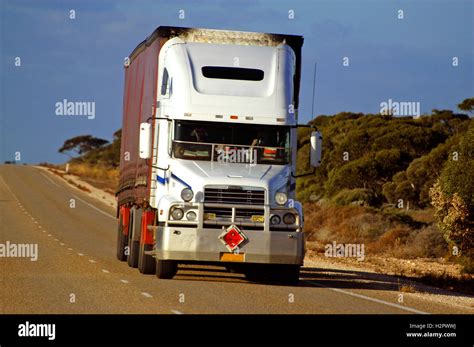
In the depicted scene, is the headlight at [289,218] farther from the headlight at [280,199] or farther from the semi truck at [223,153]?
the headlight at [280,199]

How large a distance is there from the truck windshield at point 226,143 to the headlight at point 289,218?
1141 millimetres

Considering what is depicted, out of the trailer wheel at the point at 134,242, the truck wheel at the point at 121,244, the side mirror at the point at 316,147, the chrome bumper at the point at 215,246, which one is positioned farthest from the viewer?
the truck wheel at the point at 121,244

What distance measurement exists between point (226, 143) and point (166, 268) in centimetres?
266

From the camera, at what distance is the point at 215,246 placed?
20500 mm

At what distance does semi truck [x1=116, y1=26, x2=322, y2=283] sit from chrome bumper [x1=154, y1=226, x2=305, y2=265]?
0.02m

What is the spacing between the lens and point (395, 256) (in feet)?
123

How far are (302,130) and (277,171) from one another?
213 feet

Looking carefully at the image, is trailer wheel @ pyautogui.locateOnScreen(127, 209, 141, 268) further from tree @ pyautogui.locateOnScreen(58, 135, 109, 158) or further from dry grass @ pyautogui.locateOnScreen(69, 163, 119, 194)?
tree @ pyautogui.locateOnScreen(58, 135, 109, 158)

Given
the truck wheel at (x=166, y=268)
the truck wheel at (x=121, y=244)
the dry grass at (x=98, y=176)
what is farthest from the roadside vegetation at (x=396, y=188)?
the dry grass at (x=98, y=176)


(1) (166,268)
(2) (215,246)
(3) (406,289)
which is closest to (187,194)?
(2) (215,246)

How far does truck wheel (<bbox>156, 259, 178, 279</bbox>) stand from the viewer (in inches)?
848

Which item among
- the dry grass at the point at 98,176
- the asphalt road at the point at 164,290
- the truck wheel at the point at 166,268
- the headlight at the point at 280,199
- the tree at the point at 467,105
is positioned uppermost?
the tree at the point at 467,105

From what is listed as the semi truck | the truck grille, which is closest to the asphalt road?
the semi truck

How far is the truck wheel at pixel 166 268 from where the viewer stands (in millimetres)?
21531
